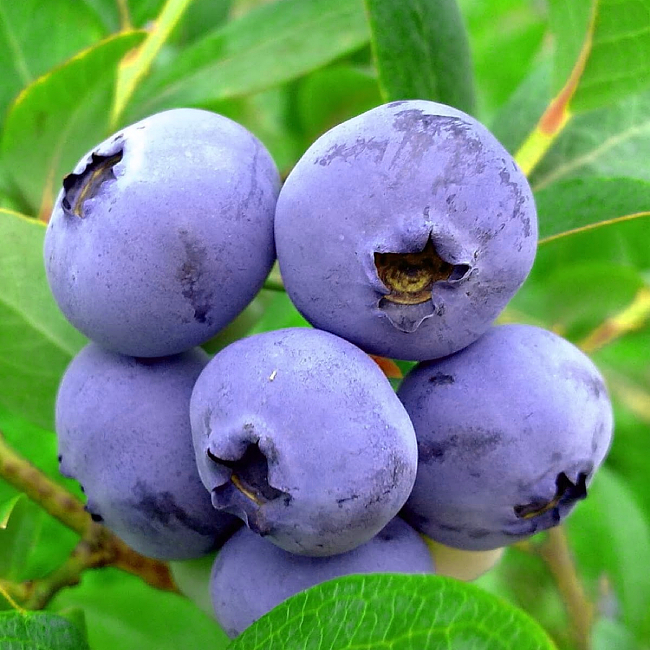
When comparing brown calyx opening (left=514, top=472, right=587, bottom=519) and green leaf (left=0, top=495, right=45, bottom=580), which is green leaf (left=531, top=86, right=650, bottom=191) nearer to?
brown calyx opening (left=514, top=472, right=587, bottom=519)

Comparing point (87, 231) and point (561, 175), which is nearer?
point (87, 231)

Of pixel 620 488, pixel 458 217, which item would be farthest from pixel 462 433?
pixel 620 488

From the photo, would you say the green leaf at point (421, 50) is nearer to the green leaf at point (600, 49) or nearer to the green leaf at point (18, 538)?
the green leaf at point (600, 49)

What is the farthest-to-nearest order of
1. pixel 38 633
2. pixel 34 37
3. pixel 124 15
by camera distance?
1. pixel 124 15
2. pixel 34 37
3. pixel 38 633

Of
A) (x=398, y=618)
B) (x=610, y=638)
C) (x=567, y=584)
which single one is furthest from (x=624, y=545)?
(x=398, y=618)

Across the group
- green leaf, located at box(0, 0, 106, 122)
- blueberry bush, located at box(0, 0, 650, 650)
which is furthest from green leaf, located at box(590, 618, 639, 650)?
green leaf, located at box(0, 0, 106, 122)

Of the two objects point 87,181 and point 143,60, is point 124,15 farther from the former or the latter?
point 87,181

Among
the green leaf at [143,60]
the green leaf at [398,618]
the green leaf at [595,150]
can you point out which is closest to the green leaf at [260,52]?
the green leaf at [143,60]

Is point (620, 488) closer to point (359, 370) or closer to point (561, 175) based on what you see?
point (561, 175)
